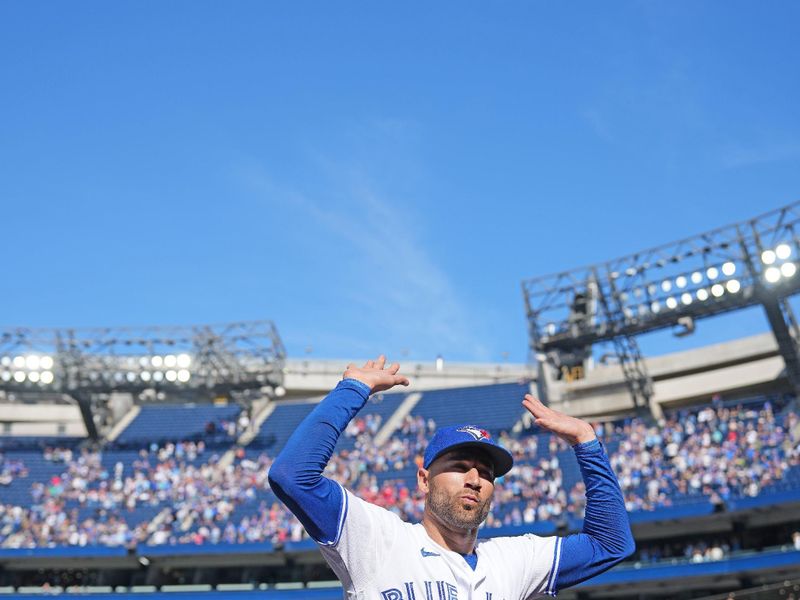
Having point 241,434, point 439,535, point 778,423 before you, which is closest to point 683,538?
point 778,423

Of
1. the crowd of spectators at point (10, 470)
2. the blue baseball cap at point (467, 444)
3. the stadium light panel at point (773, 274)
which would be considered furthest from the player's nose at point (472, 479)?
the crowd of spectators at point (10, 470)

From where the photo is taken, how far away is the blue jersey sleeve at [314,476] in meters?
3.14

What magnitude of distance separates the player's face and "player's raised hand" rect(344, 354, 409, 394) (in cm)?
37

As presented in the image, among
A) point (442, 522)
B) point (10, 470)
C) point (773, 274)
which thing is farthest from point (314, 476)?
point (10, 470)

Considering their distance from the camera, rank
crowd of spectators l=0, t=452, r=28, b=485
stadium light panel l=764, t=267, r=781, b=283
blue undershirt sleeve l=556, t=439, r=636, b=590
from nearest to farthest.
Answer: blue undershirt sleeve l=556, t=439, r=636, b=590 → stadium light panel l=764, t=267, r=781, b=283 → crowd of spectators l=0, t=452, r=28, b=485

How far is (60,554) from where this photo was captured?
32.2m

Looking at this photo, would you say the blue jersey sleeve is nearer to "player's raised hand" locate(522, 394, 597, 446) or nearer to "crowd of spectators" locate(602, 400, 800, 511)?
"player's raised hand" locate(522, 394, 597, 446)

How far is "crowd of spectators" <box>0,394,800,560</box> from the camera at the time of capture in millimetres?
29078

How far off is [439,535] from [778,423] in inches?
1190

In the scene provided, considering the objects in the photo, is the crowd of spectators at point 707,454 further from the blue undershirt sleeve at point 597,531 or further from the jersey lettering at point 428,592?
the jersey lettering at point 428,592

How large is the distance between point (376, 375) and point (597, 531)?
48.3 inches

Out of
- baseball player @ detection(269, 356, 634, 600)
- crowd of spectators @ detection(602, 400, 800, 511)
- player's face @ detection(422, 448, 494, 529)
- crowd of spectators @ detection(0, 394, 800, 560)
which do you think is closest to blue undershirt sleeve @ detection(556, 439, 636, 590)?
baseball player @ detection(269, 356, 634, 600)

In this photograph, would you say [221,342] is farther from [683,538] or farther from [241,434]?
[683,538]

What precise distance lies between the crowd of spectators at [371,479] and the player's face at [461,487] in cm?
2579
